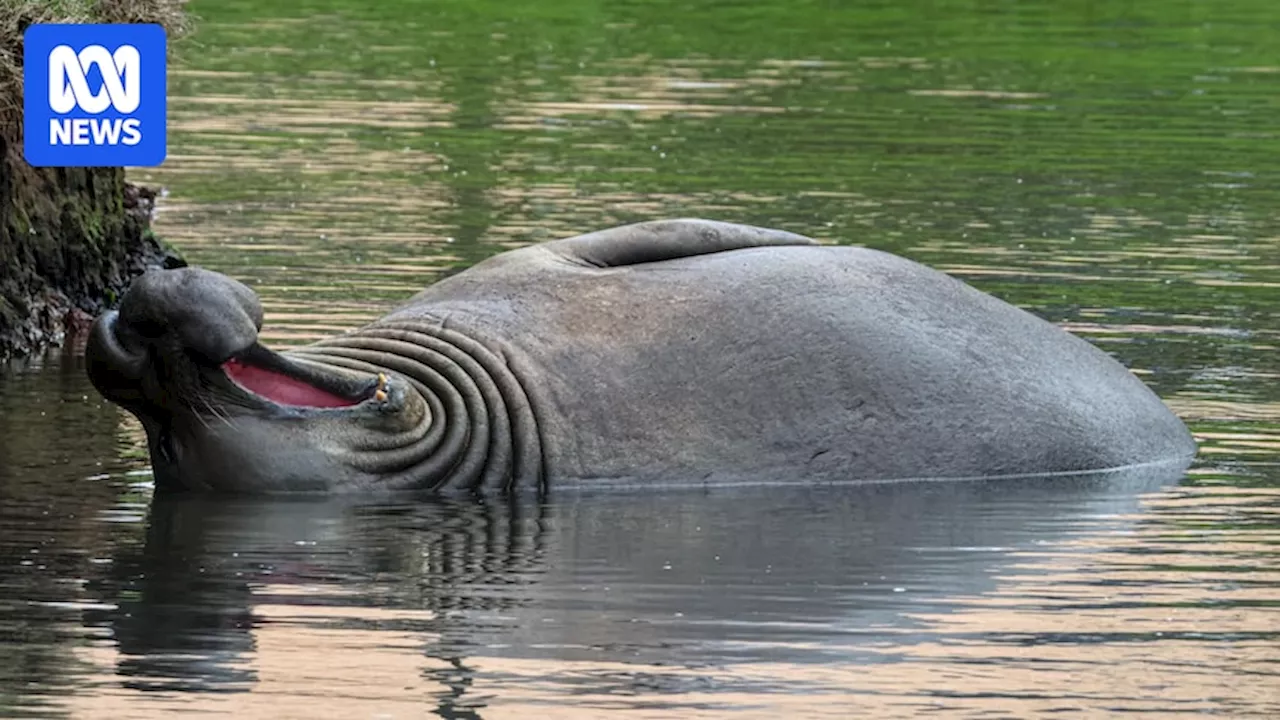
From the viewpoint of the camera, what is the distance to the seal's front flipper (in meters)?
11.9

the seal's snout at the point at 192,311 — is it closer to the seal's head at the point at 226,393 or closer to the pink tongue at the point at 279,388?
the seal's head at the point at 226,393

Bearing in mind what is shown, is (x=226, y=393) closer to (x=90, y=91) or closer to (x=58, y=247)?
(x=90, y=91)

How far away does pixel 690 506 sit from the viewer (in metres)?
11.0

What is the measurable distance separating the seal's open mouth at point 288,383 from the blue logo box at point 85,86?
3465mm

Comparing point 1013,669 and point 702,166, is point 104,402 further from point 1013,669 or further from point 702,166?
point 702,166

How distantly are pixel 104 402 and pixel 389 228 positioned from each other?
5577mm

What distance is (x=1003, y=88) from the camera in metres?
29.1

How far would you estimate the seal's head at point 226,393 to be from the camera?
10438mm

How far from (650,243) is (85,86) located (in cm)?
349

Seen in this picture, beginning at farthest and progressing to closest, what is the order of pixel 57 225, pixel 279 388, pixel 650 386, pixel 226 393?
pixel 57 225
pixel 650 386
pixel 279 388
pixel 226 393

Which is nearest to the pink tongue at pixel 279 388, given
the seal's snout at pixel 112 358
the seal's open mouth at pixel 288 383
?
the seal's open mouth at pixel 288 383

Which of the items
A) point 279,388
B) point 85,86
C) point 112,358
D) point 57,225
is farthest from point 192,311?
point 57,225

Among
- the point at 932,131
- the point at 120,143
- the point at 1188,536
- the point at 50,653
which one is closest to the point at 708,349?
the point at 1188,536

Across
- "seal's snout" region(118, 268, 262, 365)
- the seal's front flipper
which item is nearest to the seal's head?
"seal's snout" region(118, 268, 262, 365)
